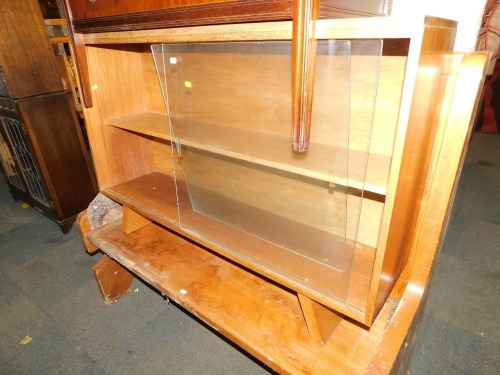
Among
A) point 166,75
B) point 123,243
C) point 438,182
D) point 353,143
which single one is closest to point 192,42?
point 166,75

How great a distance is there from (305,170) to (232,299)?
24.7 inches

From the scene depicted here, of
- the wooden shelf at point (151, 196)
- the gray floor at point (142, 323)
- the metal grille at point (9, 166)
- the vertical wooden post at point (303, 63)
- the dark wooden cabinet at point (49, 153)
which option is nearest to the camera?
the vertical wooden post at point (303, 63)

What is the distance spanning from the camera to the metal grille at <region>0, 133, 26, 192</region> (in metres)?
2.71

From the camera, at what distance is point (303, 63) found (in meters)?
0.65

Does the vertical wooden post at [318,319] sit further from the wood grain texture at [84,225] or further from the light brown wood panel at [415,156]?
the wood grain texture at [84,225]

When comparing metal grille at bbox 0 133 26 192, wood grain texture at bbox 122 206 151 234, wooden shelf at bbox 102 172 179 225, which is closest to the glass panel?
wooden shelf at bbox 102 172 179 225

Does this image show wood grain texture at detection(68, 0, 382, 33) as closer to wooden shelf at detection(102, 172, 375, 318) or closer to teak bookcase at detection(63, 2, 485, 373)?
teak bookcase at detection(63, 2, 485, 373)

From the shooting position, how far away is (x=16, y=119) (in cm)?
223

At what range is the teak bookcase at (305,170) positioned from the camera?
707 mm

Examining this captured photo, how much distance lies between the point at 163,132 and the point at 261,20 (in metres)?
0.68

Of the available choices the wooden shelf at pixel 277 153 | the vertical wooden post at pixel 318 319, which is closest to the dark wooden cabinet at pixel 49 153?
the wooden shelf at pixel 277 153

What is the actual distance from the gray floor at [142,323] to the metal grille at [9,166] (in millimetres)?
596

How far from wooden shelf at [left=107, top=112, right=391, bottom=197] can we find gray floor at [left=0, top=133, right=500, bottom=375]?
1068 millimetres

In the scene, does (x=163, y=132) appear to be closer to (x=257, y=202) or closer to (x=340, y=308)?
(x=257, y=202)
